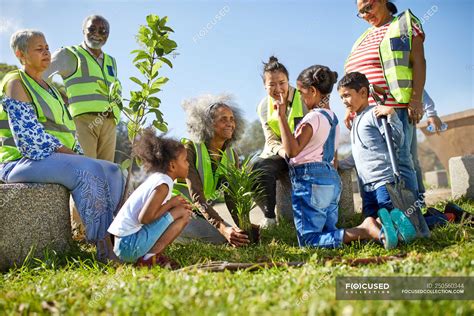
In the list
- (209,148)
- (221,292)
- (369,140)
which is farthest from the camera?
(209,148)

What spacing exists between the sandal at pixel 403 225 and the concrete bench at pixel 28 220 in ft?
8.65

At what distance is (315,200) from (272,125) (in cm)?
121

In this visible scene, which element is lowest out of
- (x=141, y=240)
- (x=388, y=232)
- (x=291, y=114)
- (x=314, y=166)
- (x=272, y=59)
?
(x=388, y=232)

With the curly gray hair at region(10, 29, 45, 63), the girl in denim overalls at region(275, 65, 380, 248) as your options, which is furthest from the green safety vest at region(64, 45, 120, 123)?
the girl in denim overalls at region(275, 65, 380, 248)

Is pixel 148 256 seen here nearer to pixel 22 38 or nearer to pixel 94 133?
pixel 22 38

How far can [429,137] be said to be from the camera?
12.3m

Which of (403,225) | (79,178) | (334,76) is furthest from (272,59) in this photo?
(79,178)

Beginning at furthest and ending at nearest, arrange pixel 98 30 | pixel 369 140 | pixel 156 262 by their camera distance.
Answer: pixel 98 30
pixel 369 140
pixel 156 262

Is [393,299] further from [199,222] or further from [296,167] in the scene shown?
[199,222]

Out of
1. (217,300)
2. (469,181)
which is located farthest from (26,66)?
(469,181)

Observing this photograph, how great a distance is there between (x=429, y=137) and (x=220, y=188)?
9158mm

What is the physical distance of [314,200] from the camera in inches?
156

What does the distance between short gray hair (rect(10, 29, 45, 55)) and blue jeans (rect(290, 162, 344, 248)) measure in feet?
8.07

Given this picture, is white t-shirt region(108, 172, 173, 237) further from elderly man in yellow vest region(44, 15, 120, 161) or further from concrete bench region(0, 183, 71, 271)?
elderly man in yellow vest region(44, 15, 120, 161)
